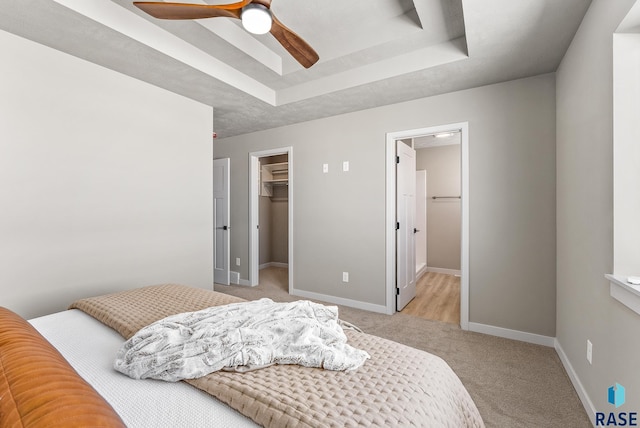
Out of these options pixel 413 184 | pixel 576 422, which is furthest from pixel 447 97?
pixel 576 422

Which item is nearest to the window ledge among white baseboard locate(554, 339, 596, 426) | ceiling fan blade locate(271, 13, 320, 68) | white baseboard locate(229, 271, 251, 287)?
white baseboard locate(554, 339, 596, 426)

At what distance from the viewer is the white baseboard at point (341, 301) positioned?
11.4 feet

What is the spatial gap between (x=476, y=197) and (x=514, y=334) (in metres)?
1.32

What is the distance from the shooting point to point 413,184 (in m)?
3.96

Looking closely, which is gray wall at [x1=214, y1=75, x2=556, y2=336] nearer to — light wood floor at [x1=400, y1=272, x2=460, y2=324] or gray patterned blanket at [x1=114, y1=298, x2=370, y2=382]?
light wood floor at [x1=400, y1=272, x2=460, y2=324]

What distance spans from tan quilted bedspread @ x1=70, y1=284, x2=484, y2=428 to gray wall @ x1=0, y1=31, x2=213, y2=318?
199 centimetres

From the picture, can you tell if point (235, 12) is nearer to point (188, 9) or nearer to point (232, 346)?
point (188, 9)

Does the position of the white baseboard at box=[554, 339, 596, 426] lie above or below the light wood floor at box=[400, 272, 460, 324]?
above

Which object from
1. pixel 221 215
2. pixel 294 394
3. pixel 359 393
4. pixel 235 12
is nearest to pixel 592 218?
pixel 359 393

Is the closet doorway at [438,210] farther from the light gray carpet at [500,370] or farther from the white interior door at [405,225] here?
the light gray carpet at [500,370]

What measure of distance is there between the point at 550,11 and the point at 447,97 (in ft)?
4.09

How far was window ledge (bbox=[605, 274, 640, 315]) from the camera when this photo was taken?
1200mm

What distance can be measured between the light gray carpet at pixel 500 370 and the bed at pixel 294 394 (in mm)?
→ 876

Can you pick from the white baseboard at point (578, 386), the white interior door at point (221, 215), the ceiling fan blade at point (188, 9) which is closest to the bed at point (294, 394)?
the white baseboard at point (578, 386)
